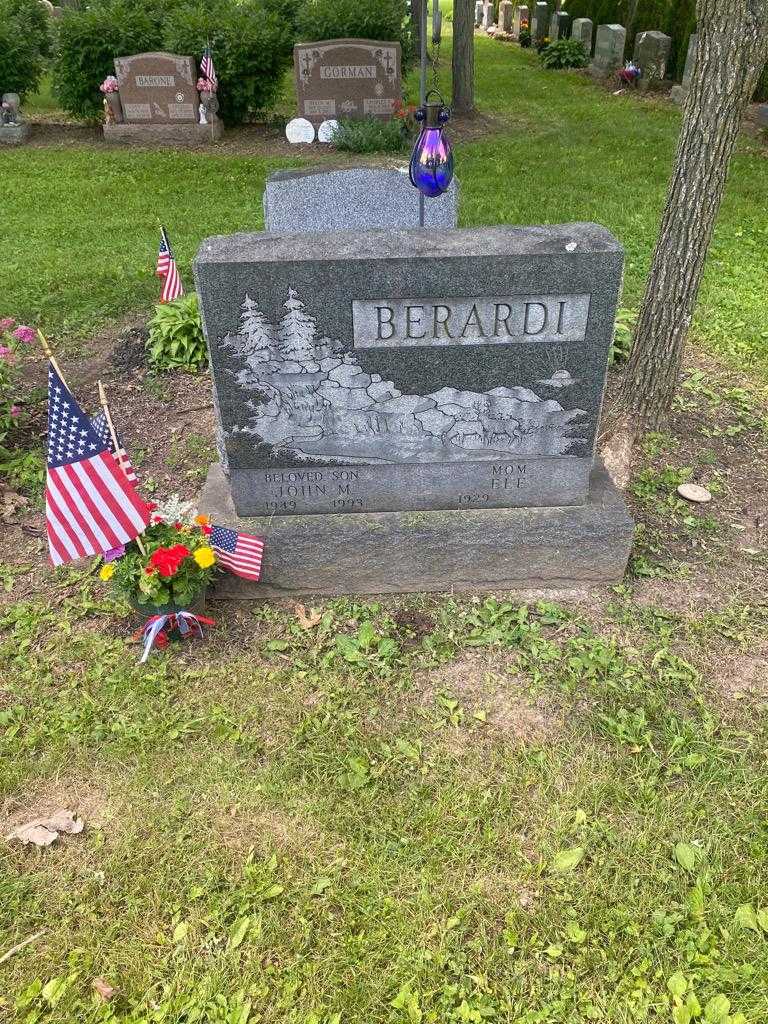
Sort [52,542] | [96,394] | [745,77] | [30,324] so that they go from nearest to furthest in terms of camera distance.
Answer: [52,542] → [745,77] → [96,394] → [30,324]

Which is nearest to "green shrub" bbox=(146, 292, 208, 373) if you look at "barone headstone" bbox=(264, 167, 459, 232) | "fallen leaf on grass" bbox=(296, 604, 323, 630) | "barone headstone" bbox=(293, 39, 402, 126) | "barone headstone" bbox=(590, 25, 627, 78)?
"barone headstone" bbox=(264, 167, 459, 232)

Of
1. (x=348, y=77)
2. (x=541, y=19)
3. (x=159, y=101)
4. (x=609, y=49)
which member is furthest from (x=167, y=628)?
(x=541, y=19)

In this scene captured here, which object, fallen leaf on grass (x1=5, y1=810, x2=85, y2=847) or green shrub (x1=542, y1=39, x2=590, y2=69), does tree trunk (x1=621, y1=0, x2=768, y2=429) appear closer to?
fallen leaf on grass (x1=5, y1=810, x2=85, y2=847)

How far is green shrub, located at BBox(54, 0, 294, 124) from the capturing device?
42.8 feet

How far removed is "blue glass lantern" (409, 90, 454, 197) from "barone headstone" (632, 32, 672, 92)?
14466mm

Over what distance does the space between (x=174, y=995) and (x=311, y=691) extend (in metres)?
1.37

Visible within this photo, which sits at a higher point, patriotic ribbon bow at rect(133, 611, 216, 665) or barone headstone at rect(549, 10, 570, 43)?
barone headstone at rect(549, 10, 570, 43)

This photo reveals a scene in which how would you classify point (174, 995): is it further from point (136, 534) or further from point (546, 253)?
point (546, 253)

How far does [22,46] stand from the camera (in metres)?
13.6

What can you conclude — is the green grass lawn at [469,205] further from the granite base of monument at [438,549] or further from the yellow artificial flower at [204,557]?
the yellow artificial flower at [204,557]

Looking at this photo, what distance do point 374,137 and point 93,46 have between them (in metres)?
5.36

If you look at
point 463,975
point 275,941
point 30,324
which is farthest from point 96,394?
point 463,975

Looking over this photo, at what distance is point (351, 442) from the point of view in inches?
157

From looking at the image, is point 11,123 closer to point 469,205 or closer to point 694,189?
point 469,205
